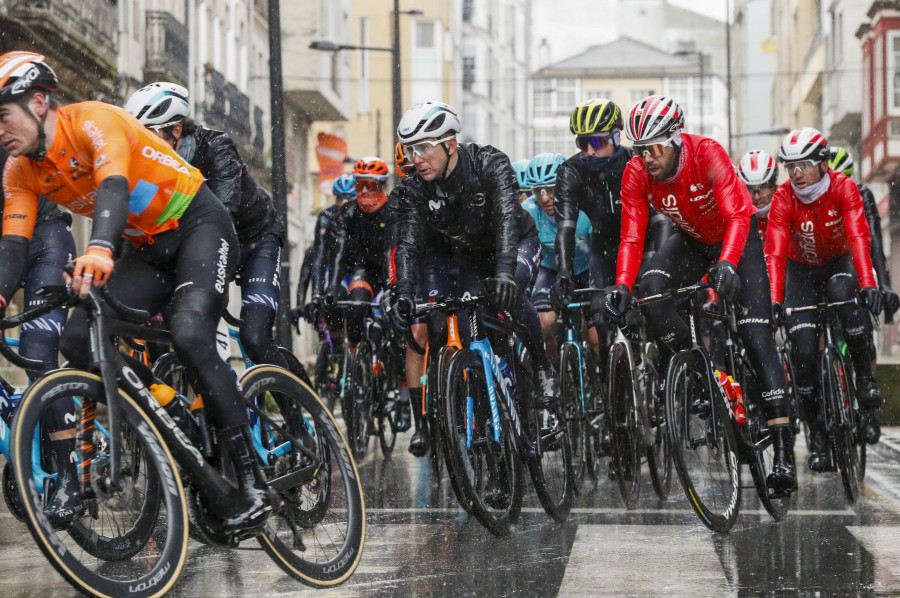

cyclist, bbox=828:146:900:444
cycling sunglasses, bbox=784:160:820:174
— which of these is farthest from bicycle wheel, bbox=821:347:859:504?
cycling sunglasses, bbox=784:160:820:174

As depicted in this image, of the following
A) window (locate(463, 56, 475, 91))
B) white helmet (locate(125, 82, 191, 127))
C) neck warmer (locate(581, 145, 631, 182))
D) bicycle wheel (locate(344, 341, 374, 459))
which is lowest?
bicycle wheel (locate(344, 341, 374, 459))

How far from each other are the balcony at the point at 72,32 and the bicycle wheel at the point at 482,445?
585 inches

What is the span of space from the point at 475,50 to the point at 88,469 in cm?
9368

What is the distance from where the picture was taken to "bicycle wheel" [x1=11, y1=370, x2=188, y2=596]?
4762 mm

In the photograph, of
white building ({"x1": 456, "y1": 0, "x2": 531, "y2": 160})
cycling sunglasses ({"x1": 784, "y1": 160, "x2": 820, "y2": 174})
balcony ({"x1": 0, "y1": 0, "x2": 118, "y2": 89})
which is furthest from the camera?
white building ({"x1": 456, "y1": 0, "x2": 531, "y2": 160})

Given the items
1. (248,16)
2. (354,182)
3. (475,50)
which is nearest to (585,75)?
(475,50)

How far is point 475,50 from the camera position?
319 ft

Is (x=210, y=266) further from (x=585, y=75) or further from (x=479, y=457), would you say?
(x=585, y=75)

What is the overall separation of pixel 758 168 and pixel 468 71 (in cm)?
8708

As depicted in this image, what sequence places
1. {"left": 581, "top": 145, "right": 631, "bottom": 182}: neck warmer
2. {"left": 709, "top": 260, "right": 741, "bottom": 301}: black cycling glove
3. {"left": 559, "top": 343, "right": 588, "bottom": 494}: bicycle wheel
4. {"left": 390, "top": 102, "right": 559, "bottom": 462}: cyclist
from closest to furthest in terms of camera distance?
{"left": 709, "top": 260, "right": 741, "bottom": 301}: black cycling glove
{"left": 390, "top": 102, "right": 559, "bottom": 462}: cyclist
{"left": 559, "top": 343, "right": 588, "bottom": 494}: bicycle wheel
{"left": 581, "top": 145, "right": 631, "bottom": 182}: neck warmer

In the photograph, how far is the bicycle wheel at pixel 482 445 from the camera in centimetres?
669

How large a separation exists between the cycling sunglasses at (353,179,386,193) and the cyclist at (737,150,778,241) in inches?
108

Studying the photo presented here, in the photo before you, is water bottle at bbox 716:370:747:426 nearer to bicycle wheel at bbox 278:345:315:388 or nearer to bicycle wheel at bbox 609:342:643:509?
bicycle wheel at bbox 609:342:643:509

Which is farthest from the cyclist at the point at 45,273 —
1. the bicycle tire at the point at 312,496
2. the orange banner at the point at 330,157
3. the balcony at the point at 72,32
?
the orange banner at the point at 330,157
